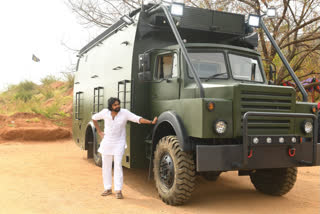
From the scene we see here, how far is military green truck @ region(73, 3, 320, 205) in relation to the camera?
16.6 ft

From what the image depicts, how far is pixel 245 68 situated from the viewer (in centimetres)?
Answer: 657

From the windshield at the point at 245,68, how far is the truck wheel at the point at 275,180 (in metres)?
1.73

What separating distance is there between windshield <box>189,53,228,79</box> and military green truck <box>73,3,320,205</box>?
0.06 feet

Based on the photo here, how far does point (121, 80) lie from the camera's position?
23.8 feet

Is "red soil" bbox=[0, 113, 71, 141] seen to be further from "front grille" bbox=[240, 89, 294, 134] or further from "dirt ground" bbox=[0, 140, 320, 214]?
"front grille" bbox=[240, 89, 294, 134]

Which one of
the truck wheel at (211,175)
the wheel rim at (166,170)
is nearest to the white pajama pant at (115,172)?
the wheel rim at (166,170)

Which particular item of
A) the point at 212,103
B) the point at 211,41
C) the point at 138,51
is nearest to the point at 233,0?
the point at 211,41

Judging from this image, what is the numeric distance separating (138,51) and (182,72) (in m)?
1.18

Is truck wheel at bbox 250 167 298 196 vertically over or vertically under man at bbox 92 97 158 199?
under

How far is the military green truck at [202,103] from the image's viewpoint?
5.05 m

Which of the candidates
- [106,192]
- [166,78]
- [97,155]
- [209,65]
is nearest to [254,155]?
[209,65]

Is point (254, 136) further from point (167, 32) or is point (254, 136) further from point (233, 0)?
point (233, 0)

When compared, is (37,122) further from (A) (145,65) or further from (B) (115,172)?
(A) (145,65)

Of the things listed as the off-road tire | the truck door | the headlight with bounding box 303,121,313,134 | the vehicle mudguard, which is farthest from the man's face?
the headlight with bounding box 303,121,313,134
